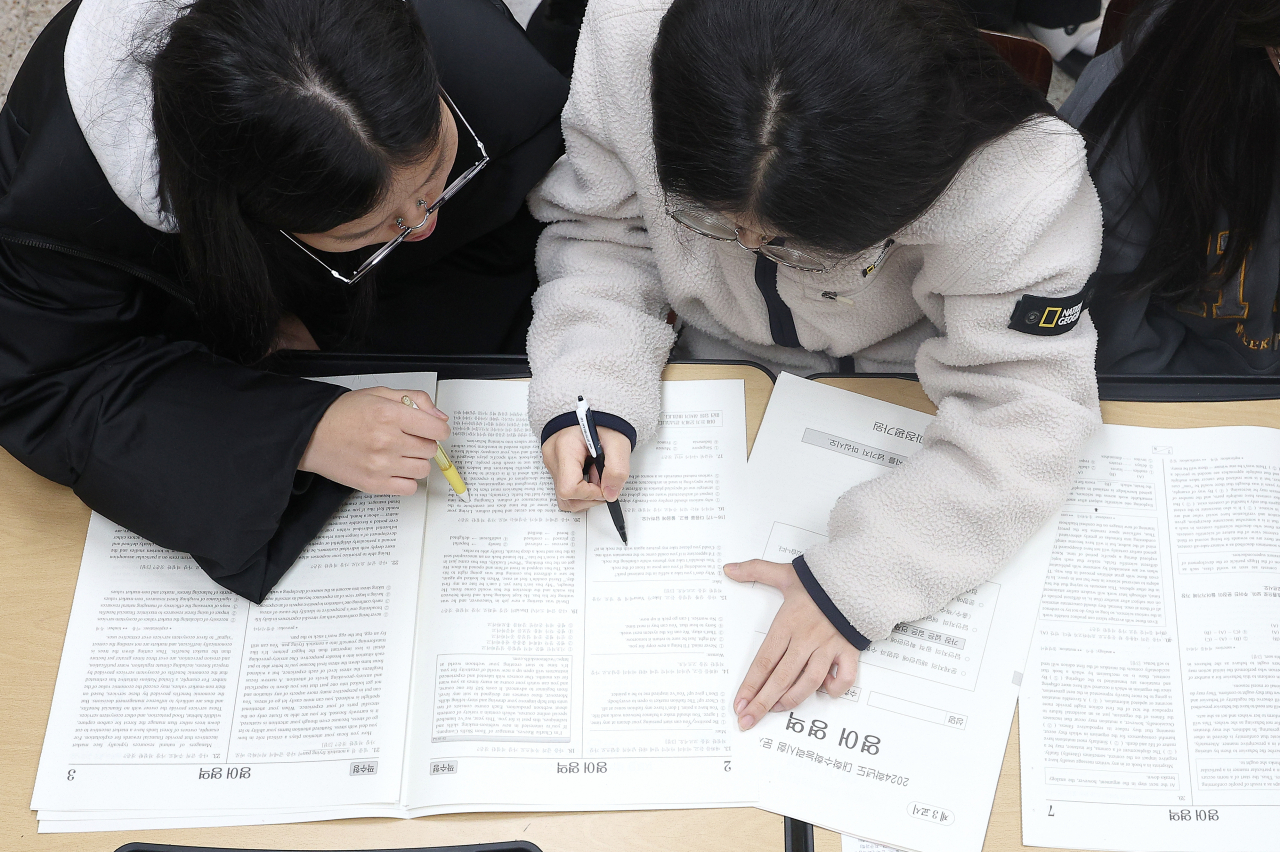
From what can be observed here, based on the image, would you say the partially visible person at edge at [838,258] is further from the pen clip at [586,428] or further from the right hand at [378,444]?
the right hand at [378,444]

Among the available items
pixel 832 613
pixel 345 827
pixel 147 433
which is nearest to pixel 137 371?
pixel 147 433

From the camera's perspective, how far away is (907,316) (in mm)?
985

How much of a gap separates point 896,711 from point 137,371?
791mm

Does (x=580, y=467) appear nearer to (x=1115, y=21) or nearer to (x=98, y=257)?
(x=98, y=257)

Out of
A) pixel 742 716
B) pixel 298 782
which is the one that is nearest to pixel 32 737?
pixel 298 782

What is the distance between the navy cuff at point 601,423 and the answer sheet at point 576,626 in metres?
0.04

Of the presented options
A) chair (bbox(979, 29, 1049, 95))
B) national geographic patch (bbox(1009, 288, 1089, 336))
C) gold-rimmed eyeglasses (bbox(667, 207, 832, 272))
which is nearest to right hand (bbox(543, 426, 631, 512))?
gold-rimmed eyeglasses (bbox(667, 207, 832, 272))

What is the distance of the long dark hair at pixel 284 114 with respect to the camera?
2.18 ft

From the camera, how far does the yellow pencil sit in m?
0.88

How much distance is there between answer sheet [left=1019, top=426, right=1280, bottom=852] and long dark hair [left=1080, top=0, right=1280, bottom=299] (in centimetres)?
21

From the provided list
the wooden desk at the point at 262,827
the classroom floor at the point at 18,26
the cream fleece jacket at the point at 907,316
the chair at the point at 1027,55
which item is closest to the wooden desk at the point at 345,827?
the wooden desk at the point at 262,827

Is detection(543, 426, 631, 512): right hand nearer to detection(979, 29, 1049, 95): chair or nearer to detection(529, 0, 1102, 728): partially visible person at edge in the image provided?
detection(529, 0, 1102, 728): partially visible person at edge

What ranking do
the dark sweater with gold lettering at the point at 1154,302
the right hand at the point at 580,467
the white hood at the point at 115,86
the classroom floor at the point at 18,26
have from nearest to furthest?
the white hood at the point at 115,86 < the right hand at the point at 580,467 < the dark sweater with gold lettering at the point at 1154,302 < the classroom floor at the point at 18,26

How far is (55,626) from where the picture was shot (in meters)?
0.86
